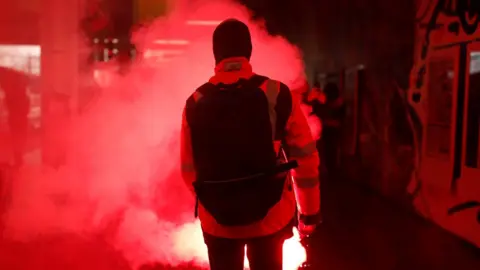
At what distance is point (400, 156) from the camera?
8.14 meters

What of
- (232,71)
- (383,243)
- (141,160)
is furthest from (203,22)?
(383,243)

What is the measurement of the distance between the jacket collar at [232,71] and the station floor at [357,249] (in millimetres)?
2437

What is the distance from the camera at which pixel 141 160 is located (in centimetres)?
567

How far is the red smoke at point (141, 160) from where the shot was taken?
5.20 m

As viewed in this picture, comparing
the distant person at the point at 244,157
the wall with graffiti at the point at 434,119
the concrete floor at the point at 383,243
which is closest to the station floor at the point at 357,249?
the concrete floor at the point at 383,243

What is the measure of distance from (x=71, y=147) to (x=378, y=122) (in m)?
5.03

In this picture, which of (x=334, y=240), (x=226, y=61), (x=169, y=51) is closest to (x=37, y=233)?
(x=169, y=51)

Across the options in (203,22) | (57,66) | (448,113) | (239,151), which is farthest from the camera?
(57,66)

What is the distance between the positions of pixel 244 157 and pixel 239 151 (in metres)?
0.04

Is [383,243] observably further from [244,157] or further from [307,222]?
[244,157]

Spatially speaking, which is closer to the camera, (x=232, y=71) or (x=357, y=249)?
(x=232, y=71)

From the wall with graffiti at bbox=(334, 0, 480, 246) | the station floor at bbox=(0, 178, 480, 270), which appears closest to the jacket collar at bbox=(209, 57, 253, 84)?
the station floor at bbox=(0, 178, 480, 270)

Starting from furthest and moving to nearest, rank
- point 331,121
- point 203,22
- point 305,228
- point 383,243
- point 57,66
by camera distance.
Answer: point 331,121
point 57,66
point 383,243
point 203,22
point 305,228

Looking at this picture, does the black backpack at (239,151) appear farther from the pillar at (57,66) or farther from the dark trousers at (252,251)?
the pillar at (57,66)
